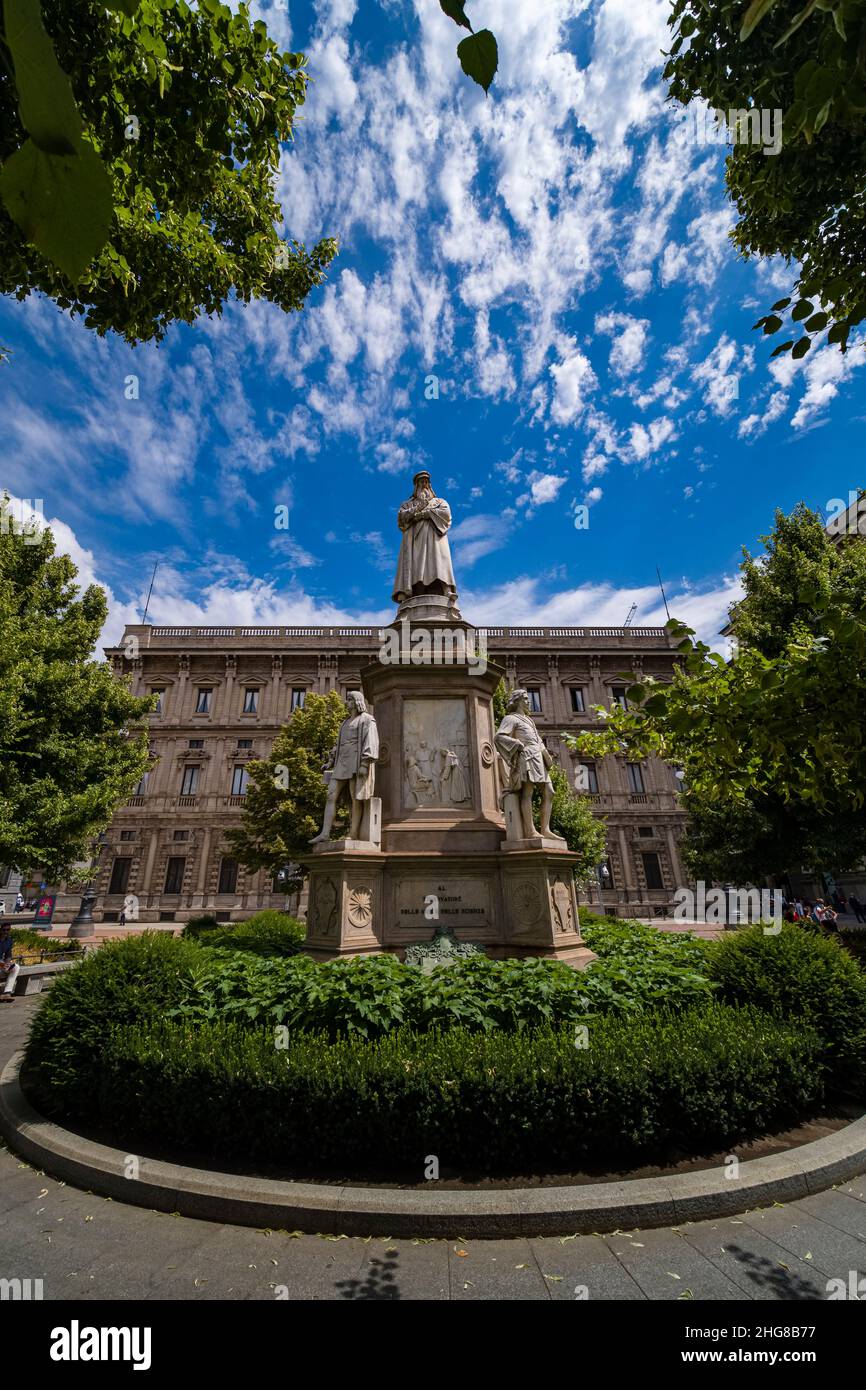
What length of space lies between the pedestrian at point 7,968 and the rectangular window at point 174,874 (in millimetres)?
19440

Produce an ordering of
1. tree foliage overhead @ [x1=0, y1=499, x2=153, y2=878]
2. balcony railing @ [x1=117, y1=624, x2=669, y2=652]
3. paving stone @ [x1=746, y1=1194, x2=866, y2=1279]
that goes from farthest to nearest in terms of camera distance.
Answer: balcony railing @ [x1=117, y1=624, x2=669, y2=652], tree foliage overhead @ [x1=0, y1=499, x2=153, y2=878], paving stone @ [x1=746, y1=1194, x2=866, y2=1279]

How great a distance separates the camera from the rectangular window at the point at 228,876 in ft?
110

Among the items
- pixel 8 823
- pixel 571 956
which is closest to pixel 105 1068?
pixel 571 956

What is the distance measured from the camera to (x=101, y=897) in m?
33.4

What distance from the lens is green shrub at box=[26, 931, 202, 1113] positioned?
5387 mm

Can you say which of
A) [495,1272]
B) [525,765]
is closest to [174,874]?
[525,765]

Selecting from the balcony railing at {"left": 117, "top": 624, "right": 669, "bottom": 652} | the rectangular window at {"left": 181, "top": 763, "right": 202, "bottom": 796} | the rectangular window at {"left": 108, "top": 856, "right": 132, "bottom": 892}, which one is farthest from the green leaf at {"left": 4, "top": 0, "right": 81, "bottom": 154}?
the balcony railing at {"left": 117, "top": 624, "right": 669, "bottom": 652}

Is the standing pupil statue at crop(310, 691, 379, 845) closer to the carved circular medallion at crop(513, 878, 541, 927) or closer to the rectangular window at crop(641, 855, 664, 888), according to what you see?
the carved circular medallion at crop(513, 878, 541, 927)

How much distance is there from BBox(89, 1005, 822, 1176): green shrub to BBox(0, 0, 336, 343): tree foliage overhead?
215 inches

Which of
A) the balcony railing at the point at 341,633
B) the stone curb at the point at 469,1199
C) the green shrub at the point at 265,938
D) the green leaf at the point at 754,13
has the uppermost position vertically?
the balcony railing at the point at 341,633

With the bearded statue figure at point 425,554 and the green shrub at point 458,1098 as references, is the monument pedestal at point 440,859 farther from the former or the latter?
the green shrub at point 458,1098

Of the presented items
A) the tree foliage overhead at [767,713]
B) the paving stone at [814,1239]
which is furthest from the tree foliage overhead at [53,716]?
the paving stone at [814,1239]

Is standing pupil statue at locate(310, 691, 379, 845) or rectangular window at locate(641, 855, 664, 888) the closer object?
standing pupil statue at locate(310, 691, 379, 845)

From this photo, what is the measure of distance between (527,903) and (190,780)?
31.9 meters
